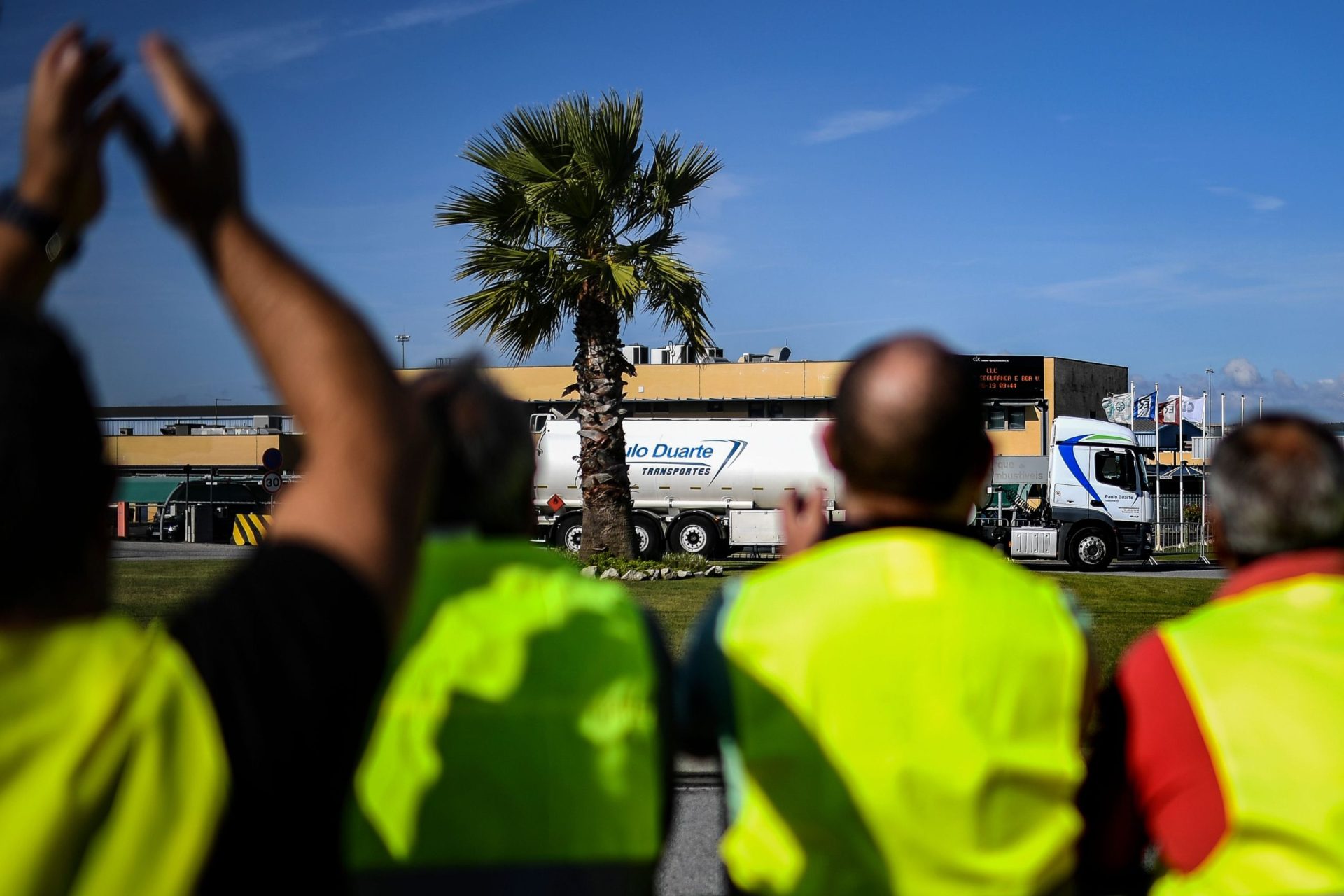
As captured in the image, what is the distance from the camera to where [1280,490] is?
2.11 m

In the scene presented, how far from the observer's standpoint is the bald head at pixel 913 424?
194 cm

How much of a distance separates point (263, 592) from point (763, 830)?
3.44ft

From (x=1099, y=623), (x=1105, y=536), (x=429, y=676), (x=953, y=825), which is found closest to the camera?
(x=953, y=825)

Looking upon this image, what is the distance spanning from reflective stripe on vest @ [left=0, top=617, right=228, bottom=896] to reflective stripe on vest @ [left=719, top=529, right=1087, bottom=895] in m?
0.97

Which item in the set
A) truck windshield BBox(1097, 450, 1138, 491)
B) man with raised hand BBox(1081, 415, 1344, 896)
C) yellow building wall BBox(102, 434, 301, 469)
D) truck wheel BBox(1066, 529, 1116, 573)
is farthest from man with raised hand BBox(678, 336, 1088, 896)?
yellow building wall BBox(102, 434, 301, 469)

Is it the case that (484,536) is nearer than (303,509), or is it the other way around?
(303,509)

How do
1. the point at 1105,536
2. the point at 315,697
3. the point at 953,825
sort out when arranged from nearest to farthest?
the point at 315,697
the point at 953,825
the point at 1105,536

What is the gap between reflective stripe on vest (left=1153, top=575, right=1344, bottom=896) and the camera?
5.87 feet

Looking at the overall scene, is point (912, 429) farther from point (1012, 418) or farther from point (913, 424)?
point (1012, 418)

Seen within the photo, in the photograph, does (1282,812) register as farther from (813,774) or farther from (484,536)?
(484,536)

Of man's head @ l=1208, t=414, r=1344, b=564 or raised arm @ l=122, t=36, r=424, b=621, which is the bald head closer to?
man's head @ l=1208, t=414, r=1344, b=564

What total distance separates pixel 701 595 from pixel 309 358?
602 inches

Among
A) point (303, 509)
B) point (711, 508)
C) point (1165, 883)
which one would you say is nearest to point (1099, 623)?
point (1165, 883)

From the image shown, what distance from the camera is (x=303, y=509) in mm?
1167
